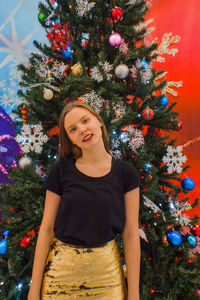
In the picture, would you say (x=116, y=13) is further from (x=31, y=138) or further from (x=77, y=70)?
(x=31, y=138)

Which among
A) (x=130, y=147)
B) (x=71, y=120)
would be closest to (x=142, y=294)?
(x=130, y=147)

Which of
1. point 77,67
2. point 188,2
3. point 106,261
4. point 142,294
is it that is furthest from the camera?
point 188,2

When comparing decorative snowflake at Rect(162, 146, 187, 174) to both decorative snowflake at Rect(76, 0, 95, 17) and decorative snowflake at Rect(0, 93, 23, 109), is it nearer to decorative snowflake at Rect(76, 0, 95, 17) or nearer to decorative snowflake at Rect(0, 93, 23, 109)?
decorative snowflake at Rect(76, 0, 95, 17)

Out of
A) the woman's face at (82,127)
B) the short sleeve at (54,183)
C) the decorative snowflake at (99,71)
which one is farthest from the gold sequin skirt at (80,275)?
the decorative snowflake at (99,71)

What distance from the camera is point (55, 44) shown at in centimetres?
126

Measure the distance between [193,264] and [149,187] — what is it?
0.66 meters

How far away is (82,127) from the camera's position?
861mm

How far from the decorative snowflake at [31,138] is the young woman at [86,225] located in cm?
31

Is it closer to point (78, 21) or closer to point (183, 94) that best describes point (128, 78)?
point (78, 21)

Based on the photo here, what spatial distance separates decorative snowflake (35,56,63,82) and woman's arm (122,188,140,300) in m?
0.92

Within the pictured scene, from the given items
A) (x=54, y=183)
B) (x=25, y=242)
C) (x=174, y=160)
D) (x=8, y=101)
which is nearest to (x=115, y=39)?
(x=174, y=160)

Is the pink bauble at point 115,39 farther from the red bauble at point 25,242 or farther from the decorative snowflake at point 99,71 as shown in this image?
the red bauble at point 25,242

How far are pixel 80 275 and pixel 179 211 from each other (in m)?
0.79

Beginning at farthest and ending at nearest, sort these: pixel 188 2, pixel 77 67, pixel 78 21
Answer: pixel 188 2, pixel 78 21, pixel 77 67
